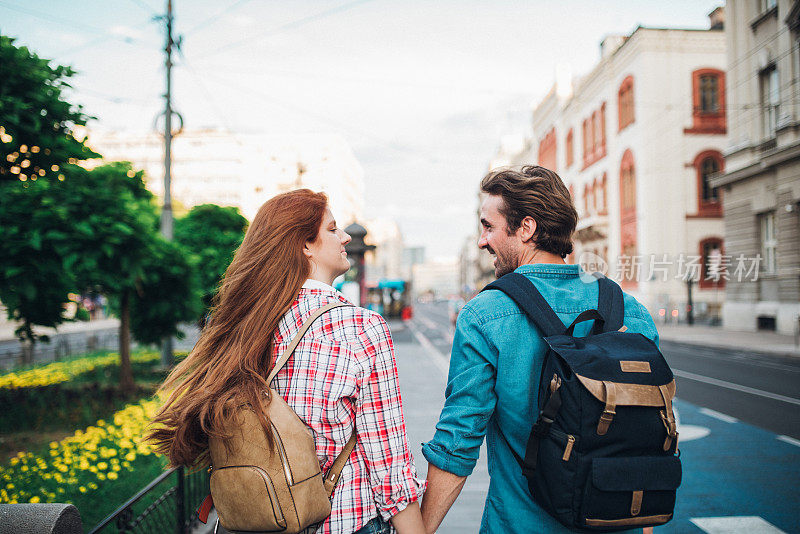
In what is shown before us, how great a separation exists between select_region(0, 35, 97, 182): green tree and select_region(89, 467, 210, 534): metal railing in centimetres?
388

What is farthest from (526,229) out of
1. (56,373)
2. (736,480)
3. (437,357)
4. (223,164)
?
(223,164)

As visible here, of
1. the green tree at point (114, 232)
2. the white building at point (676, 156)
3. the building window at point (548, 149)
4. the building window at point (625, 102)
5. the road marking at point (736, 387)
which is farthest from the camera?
the building window at point (548, 149)

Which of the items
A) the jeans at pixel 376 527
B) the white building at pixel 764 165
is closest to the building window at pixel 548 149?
the white building at pixel 764 165

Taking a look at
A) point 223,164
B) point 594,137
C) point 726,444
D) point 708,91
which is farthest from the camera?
point 223,164

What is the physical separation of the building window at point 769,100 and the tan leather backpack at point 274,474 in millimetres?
26688

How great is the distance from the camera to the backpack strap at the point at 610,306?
188 centimetres

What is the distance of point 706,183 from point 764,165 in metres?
11.4

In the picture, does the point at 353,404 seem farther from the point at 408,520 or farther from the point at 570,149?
the point at 570,149

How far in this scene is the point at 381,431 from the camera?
183 centimetres

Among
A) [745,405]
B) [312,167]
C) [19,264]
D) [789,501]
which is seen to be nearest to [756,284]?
[745,405]

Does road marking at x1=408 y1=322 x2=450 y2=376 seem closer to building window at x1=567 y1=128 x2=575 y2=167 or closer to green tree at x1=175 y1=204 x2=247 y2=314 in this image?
green tree at x1=175 y1=204 x2=247 y2=314

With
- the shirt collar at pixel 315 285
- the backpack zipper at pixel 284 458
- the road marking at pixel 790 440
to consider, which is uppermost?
the shirt collar at pixel 315 285

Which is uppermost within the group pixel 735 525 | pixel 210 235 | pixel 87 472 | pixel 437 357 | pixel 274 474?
pixel 210 235

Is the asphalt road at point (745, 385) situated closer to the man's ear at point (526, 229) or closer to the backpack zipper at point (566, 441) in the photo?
the man's ear at point (526, 229)
